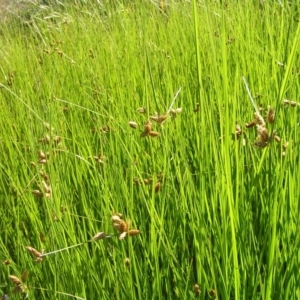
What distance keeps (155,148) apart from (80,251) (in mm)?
349

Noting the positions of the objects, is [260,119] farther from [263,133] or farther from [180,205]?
[180,205]

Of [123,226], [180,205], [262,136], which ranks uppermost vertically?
[262,136]

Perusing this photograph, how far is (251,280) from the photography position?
839mm

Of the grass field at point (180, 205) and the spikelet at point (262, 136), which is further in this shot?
the grass field at point (180, 205)

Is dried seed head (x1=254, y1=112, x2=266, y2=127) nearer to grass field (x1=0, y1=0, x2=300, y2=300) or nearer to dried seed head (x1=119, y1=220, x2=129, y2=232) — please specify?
grass field (x1=0, y1=0, x2=300, y2=300)

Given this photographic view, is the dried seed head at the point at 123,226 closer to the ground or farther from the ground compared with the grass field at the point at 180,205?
farther from the ground

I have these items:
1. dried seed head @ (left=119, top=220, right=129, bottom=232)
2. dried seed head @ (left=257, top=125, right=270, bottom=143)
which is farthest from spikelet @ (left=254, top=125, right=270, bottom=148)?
dried seed head @ (left=119, top=220, right=129, bottom=232)

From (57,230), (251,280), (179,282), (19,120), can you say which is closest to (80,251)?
(57,230)

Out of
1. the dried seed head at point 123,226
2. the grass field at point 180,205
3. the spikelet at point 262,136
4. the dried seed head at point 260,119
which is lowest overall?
the grass field at point 180,205

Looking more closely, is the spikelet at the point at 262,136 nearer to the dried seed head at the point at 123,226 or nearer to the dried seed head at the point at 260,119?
the dried seed head at the point at 260,119

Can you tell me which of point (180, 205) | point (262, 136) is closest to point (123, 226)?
point (262, 136)

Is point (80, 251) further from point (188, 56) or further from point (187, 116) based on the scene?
point (188, 56)

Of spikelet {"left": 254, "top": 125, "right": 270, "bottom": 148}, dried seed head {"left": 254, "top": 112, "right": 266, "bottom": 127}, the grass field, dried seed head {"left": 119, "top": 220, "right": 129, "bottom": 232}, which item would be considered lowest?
the grass field

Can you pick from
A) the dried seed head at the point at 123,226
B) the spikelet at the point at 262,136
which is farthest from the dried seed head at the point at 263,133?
the dried seed head at the point at 123,226
